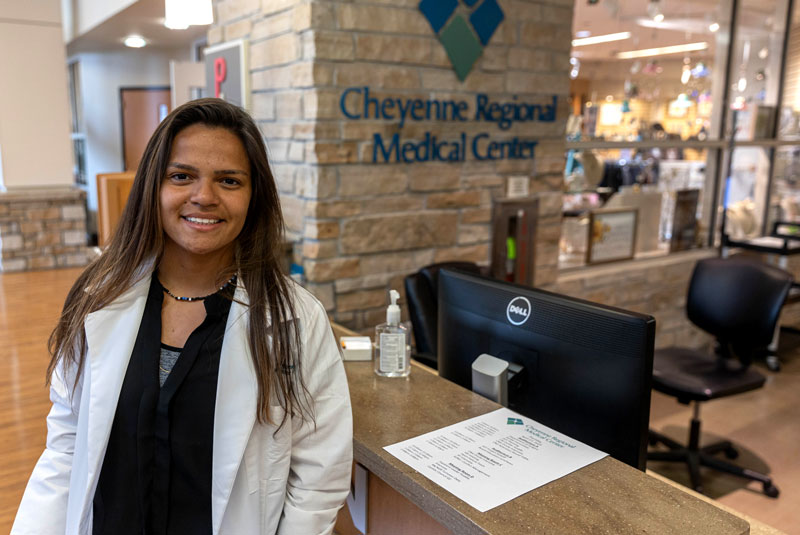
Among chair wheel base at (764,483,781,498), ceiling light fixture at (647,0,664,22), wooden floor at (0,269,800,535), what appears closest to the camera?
wooden floor at (0,269,800,535)

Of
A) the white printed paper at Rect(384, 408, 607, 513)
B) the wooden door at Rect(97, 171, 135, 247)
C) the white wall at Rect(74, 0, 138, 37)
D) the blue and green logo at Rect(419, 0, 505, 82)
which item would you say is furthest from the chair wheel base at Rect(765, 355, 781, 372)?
the white wall at Rect(74, 0, 138, 37)

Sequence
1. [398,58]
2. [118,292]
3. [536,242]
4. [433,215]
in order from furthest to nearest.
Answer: [536,242] → [433,215] → [398,58] → [118,292]

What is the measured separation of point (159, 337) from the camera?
50.6 inches

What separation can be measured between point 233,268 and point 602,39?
3990mm

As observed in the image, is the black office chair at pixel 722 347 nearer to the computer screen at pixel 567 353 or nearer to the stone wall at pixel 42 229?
the computer screen at pixel 567 353

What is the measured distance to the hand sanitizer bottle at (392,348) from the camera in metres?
1.89

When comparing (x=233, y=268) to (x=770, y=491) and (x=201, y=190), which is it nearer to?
(x=201, y=190)

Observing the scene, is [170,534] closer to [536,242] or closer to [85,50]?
[536,242]

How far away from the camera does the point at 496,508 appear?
1217mm

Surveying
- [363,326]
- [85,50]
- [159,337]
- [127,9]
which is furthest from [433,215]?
[85,50]

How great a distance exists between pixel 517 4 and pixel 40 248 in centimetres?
525

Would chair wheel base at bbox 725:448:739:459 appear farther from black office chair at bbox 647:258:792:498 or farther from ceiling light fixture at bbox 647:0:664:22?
ceiling light fixture at bbox 647:0:664:22

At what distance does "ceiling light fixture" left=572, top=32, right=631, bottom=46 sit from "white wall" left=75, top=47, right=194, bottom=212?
7082mm

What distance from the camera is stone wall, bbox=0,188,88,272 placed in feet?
20.7
